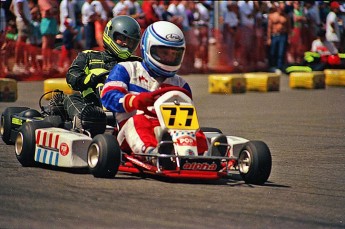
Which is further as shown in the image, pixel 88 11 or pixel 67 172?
pixel 88 11

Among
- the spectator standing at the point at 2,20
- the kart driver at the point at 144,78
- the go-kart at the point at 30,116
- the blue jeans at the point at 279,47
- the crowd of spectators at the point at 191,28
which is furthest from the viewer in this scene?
the blue jeans at the point at 279,47

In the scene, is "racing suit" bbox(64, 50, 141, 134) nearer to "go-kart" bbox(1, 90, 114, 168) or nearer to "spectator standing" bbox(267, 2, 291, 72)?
"go-kart" bbox(1, 90, 114, 168)

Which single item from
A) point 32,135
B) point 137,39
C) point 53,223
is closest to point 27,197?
point 53,223

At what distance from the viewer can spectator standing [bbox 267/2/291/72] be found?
24906 millimetres

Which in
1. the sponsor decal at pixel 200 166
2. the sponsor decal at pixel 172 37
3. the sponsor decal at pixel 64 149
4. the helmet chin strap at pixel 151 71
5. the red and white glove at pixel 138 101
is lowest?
the sponsor decal at pixel 200 166

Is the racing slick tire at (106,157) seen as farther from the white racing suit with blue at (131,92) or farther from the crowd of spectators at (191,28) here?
the crowd of spectators at (191,28)

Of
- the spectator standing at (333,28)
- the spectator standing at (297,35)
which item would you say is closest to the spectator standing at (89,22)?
the spectator standing at (333,28)

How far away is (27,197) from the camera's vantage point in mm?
7516

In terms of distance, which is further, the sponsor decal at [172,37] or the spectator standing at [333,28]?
the spectator standing at [333,28]

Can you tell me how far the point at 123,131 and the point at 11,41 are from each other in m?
11.7

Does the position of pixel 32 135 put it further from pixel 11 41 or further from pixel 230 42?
pixel 230 42

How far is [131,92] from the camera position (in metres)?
9.01

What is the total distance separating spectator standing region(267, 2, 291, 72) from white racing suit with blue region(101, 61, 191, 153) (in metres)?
16.0

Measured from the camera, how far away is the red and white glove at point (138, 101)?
28.1ft
